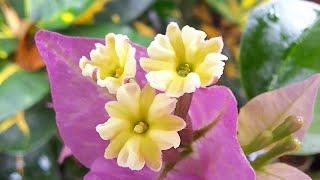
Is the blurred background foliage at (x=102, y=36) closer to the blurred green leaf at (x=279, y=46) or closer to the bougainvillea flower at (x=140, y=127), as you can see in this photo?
the blurred green leaf at (x=279, y=46)

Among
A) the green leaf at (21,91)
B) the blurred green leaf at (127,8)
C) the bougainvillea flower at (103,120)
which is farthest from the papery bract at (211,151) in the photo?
the blurred green leaf at (127,8)

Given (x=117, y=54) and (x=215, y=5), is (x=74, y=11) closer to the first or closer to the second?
(x=215, y=5)

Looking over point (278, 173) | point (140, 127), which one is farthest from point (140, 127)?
point (278, 173)

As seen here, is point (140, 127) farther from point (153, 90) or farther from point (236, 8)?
point (236, 8)

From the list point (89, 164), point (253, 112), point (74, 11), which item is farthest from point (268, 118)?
point (74, 11)

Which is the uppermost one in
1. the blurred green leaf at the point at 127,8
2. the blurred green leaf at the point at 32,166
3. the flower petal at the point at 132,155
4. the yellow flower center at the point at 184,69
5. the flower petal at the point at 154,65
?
the flower petal at the point at 154,65

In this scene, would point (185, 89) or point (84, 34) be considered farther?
point (84, 34)

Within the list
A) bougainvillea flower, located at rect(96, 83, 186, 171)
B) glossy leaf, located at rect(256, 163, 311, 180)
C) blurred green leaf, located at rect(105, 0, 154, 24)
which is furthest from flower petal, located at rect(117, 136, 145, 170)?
blurred green leaf, located at rect(105, 0, 154, 24)
